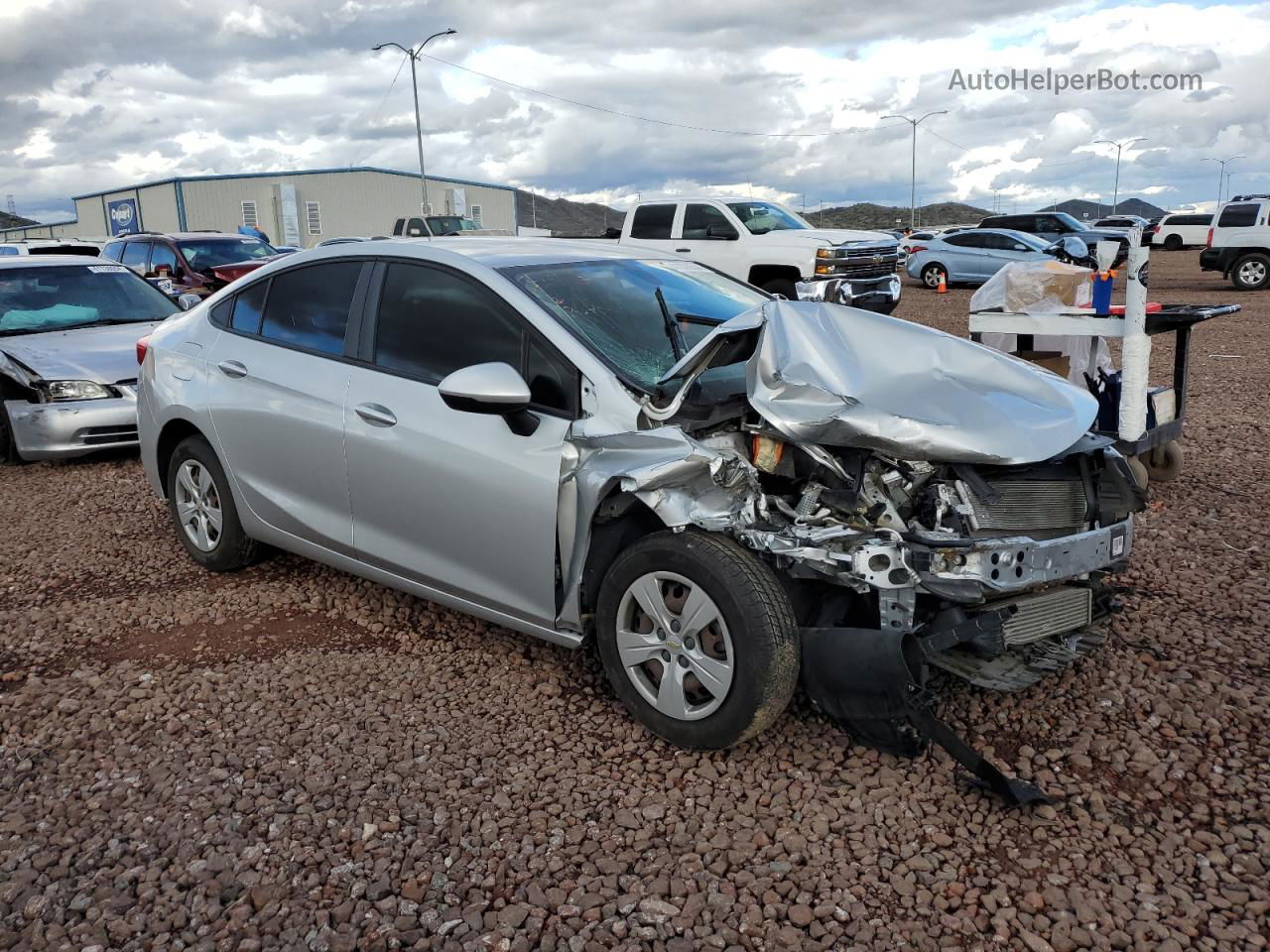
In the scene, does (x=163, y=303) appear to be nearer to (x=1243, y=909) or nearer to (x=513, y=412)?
(x=513, y=412)

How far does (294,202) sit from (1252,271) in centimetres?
4589

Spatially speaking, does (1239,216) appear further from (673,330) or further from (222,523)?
(222,523)

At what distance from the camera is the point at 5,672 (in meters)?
4.38

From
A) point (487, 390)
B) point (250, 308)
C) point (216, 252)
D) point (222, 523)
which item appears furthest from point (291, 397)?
point (216, 252)

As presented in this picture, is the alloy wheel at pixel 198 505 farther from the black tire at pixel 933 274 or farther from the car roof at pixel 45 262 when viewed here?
the black tire at pixel 933 274

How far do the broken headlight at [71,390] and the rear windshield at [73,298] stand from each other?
3.22 ft

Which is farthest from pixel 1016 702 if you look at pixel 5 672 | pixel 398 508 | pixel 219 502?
pixel 5 672

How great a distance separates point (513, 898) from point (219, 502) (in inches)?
119

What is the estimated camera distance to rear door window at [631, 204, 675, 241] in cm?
1639

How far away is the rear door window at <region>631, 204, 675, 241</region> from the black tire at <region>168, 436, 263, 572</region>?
471 inches

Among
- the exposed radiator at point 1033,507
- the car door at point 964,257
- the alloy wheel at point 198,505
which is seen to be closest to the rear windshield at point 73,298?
the alloy wheel at point 198,505

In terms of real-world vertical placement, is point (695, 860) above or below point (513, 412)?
below

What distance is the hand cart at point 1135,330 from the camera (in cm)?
463

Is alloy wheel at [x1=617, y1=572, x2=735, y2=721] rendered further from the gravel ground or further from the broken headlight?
the broken headlight
